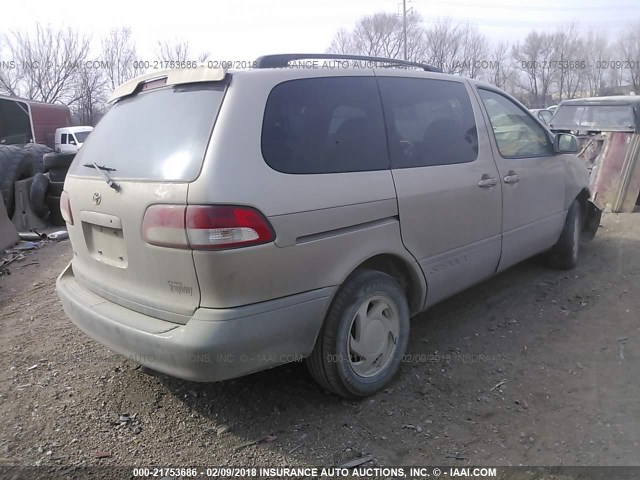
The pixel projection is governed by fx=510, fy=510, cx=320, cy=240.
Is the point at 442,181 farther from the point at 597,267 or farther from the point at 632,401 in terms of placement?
the point at 597,267

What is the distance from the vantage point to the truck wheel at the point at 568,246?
16.2ft

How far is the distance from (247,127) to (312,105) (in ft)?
1.58

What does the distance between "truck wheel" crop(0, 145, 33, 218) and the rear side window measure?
688 centimetres

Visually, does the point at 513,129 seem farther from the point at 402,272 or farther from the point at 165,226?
the point at 165,226

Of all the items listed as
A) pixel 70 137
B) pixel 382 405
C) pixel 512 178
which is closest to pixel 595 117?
pixel 512 178

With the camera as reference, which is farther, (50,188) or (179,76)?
(50,188)

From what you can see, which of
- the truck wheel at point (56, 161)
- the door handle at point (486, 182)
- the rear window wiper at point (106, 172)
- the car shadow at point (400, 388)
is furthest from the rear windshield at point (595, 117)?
the rear window wiper at point (106, 172)

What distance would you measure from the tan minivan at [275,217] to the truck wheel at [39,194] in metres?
5.49

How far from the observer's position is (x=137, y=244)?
8.25 feet

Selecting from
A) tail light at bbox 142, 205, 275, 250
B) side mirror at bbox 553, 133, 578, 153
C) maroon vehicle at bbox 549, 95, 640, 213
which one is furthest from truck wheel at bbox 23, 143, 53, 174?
maroon vehicle at bbox 549, 95, 640, 213

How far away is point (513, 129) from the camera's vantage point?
4.20 m

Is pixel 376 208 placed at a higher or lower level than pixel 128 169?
lower

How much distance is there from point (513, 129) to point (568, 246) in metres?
1.48

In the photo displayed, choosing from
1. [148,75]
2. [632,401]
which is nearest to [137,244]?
[148,75]
